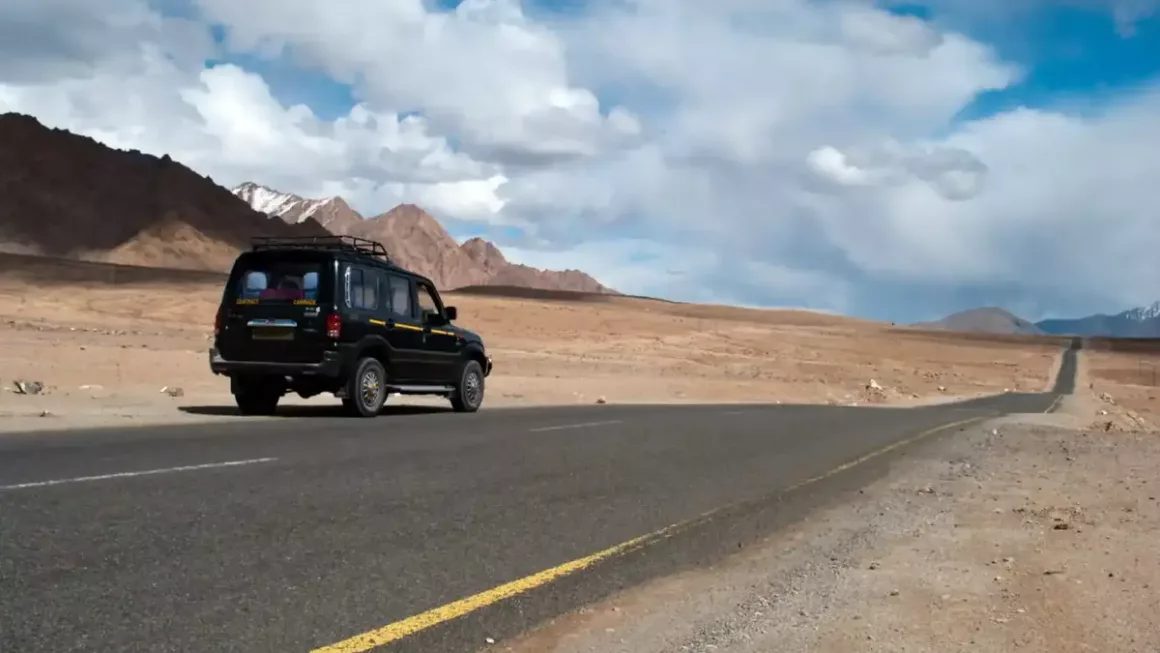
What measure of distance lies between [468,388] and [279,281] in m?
4.73

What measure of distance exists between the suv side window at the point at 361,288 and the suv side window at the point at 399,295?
370mm

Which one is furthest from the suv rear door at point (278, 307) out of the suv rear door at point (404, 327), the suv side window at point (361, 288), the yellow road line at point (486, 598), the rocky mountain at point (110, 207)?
the rocky mountain at point (110, 207)

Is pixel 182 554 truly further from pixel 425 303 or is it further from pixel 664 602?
pixel 425 303

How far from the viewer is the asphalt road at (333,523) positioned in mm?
5441

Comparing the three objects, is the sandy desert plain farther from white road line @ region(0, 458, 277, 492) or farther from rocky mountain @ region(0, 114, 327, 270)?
rocky mountain @ region(0, 114, 327, 270)

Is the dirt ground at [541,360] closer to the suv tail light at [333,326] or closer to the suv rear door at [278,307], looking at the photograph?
the suv rear door at [278,307]

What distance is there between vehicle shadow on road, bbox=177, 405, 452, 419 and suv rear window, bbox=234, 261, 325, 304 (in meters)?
2.10

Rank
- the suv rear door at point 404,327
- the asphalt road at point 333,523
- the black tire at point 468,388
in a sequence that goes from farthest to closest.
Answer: the black tire at point 468,388 < the suv rear door at point 404,327 < the asphalt road at point 333,523

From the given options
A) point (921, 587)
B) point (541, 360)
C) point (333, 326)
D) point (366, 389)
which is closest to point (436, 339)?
point (366, 389)

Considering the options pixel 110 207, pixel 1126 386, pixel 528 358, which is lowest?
pixel 1126 386

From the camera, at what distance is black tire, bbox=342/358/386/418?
16.6m

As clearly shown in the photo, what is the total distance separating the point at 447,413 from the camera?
19.5 meters

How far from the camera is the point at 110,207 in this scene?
429ft

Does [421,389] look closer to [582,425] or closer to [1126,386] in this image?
[582,425]
